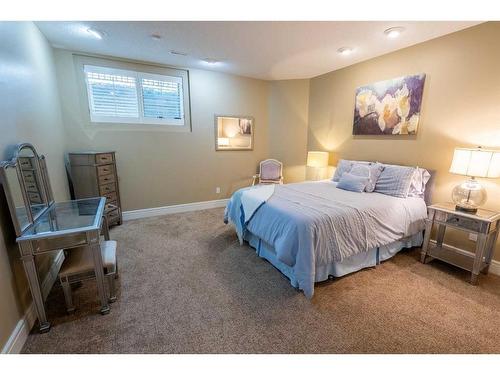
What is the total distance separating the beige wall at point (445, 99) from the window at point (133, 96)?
2.86m

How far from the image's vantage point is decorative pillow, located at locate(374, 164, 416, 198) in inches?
104

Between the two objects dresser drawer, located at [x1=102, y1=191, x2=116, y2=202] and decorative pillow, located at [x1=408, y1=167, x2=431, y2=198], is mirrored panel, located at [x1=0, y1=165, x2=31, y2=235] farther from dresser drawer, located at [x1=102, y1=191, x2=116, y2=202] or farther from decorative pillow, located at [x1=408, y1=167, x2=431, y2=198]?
decorative pillow, located at [x1=408, y1=167, x2=431, y2=198]

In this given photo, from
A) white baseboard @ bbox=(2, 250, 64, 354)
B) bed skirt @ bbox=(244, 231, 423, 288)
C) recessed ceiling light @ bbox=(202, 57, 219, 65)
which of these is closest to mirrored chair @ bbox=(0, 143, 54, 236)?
white baseboard @ bbox=(2, 250, 64, 354)

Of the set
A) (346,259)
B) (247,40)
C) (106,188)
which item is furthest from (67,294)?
(247,40)

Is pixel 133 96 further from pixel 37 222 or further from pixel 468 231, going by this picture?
pixel 468 231

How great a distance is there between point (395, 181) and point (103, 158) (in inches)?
150

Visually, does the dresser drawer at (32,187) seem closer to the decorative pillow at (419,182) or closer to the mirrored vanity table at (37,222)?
the mirrored vanity table at (37,222)

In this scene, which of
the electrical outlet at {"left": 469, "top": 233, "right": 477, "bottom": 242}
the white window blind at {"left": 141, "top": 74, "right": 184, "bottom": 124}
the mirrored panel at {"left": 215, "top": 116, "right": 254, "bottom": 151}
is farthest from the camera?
the mirrored panel at {"left": 215, "top": 116, "right": 254, "bottom": 151}

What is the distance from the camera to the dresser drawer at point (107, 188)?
122 inches

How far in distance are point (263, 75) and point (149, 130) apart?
89.4 inches

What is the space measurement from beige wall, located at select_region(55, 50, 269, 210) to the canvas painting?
1917 millimetres

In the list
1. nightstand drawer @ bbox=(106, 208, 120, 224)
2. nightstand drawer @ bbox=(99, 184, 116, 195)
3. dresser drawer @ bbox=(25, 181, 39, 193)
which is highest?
dresser drawer @ bbox=(25, 181, 39, 193)

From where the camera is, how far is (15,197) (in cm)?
146

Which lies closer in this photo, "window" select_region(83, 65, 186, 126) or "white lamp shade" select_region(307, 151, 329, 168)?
"window" select_region(83, 65, 186, 126)
